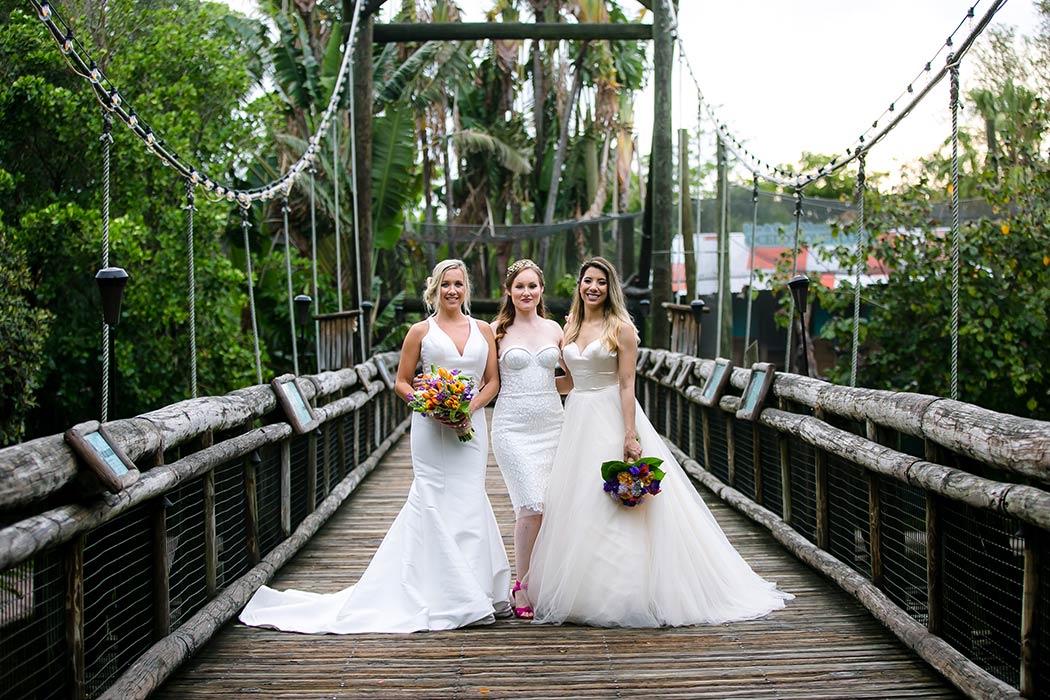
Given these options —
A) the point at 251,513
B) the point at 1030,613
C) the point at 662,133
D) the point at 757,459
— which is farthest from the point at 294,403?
the point at 662,133

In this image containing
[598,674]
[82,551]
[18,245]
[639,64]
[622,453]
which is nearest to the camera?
[82,551]

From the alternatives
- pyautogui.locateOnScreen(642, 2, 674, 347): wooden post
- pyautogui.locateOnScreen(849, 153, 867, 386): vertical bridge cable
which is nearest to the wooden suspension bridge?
pyautogui.locateOnScreen(849, 153, 867, 386): vertical bridge cable

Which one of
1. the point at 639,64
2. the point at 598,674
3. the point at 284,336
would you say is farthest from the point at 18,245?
the point at 639,64

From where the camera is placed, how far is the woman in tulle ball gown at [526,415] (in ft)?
15.1

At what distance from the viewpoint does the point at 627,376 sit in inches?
179

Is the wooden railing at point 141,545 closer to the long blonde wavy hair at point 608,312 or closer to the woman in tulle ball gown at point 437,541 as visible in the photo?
the woman in tulle ball gown at point 437,541

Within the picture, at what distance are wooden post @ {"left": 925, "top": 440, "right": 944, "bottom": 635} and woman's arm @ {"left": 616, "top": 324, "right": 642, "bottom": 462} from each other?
116 centimetres

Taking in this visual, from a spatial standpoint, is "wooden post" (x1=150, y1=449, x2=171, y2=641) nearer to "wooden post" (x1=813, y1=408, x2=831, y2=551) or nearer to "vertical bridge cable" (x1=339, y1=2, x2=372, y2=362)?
"wooden post" (x1=813, y1=408, x2=831, y2=551)

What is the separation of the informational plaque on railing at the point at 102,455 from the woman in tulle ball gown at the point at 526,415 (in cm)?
181

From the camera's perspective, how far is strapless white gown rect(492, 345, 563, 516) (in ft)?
15.1

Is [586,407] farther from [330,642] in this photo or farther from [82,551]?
[82,551]

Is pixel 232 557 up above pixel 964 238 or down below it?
below

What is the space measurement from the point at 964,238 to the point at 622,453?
838 cm

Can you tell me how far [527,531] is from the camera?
4617 millimetres
